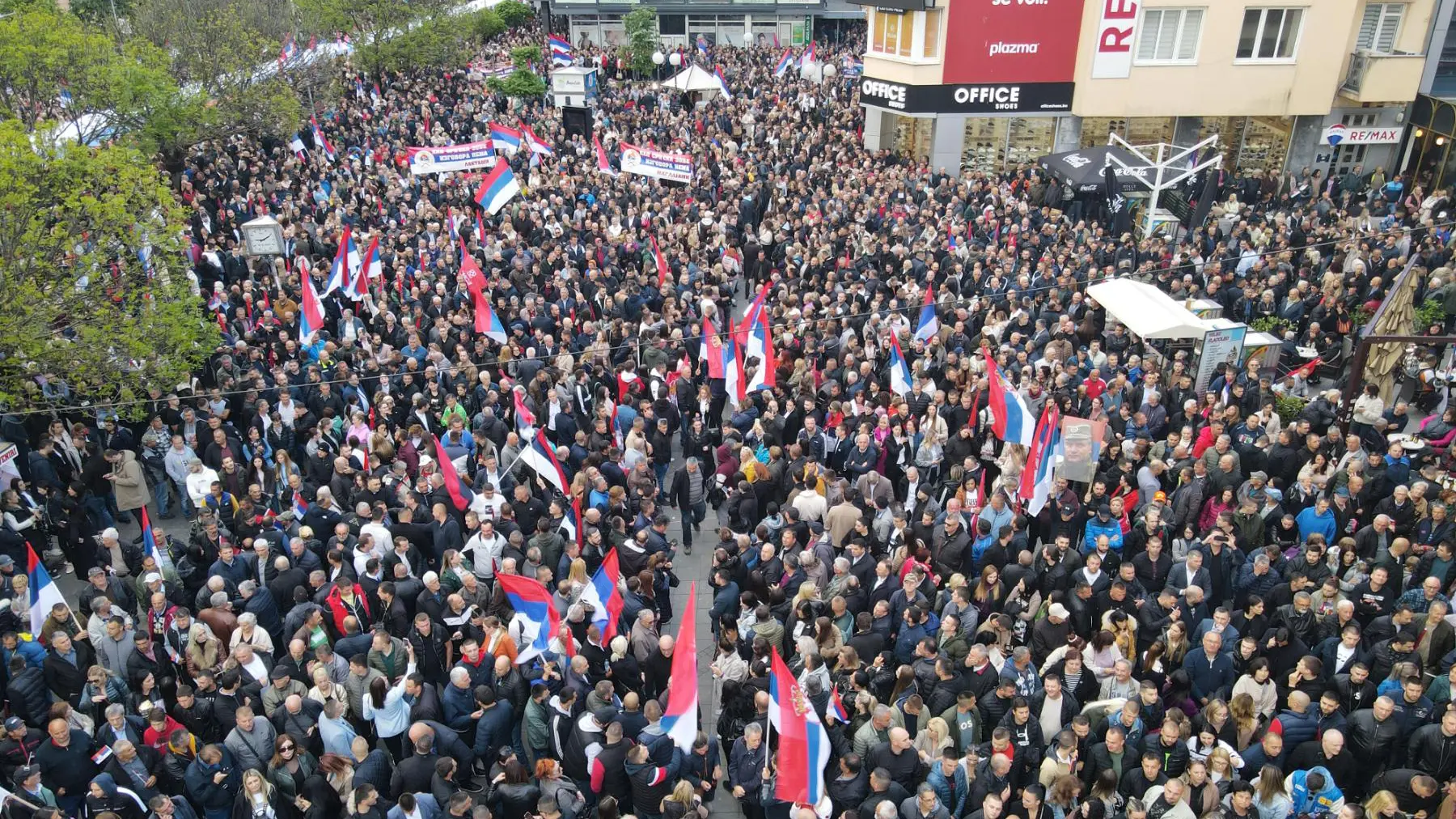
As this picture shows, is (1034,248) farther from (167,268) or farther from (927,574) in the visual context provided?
(167,268)

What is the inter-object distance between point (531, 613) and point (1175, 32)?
24.3 metres

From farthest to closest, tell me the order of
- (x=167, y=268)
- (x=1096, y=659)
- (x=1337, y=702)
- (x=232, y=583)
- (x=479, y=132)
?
1. (x=479, y=132)
2. (x=167, y=268)
3. (x=232, y=583)
4. (x=1096, y=659)
5. (x=1337, y=702)

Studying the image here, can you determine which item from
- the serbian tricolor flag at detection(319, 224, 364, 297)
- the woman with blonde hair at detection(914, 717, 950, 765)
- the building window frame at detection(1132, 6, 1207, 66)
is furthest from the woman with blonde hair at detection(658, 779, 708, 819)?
the building window frame at detection(1132, 6, 1207, 66)

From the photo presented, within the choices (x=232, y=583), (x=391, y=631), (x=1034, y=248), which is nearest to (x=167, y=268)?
(x=232, y=583)

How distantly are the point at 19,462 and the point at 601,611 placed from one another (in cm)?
843

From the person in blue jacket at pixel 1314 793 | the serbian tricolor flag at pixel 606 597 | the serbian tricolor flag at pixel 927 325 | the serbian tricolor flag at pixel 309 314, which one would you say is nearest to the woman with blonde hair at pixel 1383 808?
the person in blue jacket at pixel 1314 793

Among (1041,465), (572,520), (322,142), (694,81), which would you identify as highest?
(1041,465)

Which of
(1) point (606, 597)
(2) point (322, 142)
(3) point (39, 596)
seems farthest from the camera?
(2) point (322, 142)

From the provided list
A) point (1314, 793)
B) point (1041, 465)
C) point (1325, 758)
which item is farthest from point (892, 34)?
point (1314, 793)

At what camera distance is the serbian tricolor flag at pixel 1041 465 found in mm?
10258

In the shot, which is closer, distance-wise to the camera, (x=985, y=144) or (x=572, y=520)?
(x=572, y=520)

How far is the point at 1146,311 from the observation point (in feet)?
46.3

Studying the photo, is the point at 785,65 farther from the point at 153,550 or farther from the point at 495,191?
the point at 153,550

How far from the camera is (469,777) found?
7980 mm
